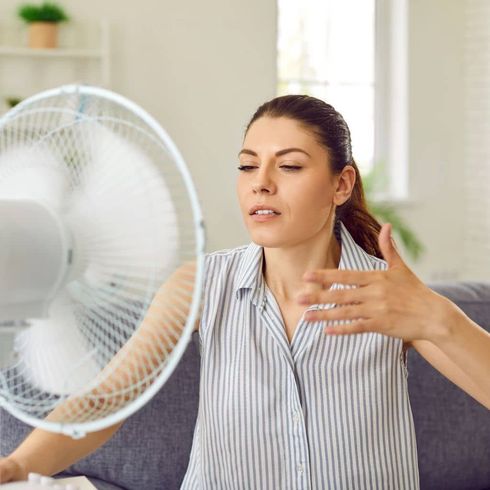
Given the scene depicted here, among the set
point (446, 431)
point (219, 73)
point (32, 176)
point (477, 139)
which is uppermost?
point (219, 73)

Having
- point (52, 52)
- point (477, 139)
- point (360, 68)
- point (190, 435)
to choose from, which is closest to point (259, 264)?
point (190, 435)

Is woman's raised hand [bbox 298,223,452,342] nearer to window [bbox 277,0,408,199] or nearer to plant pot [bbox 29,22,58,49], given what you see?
plant pot [bbox 29,22,58,49]

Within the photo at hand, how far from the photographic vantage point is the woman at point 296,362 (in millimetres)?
1453

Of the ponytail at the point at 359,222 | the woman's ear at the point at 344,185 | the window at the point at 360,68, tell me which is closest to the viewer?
the woman's ear at the point at 344,185

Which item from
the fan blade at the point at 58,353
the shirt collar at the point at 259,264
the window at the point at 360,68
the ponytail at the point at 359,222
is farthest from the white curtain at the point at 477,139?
the fan blade at the point at 58,353

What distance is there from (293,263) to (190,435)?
1.52 feet

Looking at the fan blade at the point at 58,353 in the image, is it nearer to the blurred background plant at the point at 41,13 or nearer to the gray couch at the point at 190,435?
the gray couch at the point at 190,435

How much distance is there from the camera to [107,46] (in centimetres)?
484

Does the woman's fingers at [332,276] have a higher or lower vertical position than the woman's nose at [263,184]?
lower

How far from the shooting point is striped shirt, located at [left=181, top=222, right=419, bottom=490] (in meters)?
1.50

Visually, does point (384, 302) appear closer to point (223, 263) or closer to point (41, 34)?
point (223, 263)

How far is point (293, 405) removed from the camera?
4.86ft

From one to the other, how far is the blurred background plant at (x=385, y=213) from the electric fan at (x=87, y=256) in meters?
4.38

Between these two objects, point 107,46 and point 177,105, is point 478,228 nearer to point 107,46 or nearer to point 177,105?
point 177,105
